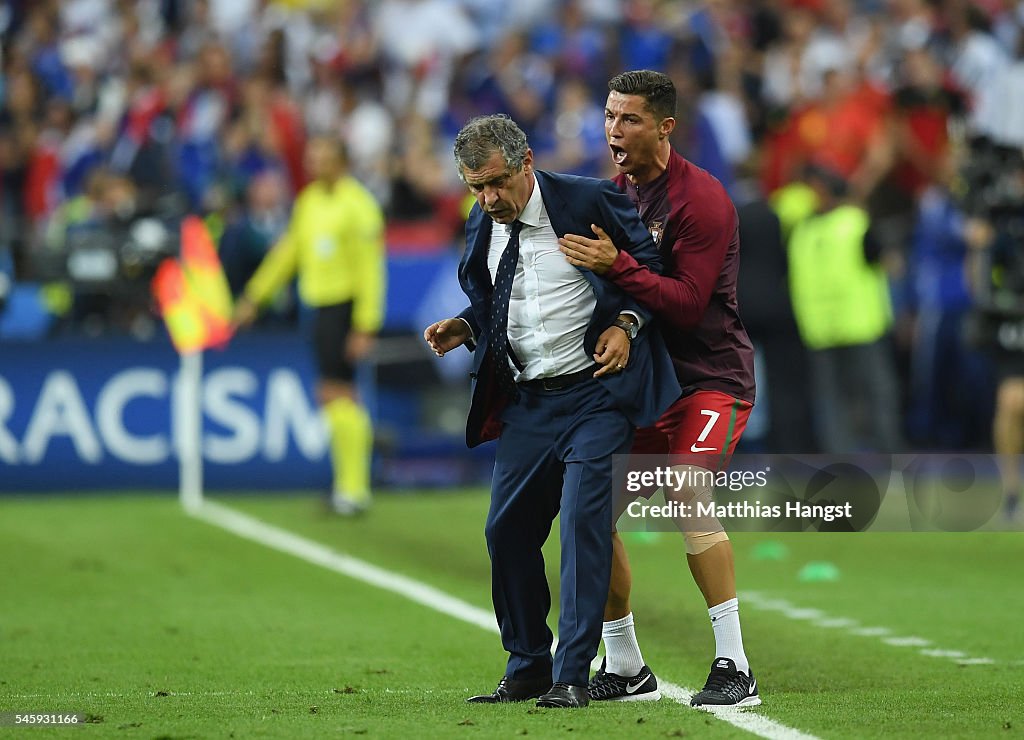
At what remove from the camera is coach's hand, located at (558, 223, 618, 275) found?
22.3 feet

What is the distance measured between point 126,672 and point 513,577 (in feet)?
6.30

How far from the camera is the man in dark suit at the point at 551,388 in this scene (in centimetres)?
682

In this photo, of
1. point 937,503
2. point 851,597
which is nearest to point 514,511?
point 851,597

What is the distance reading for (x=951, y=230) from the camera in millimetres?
17609

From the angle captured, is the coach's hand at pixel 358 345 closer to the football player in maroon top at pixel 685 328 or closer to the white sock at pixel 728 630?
the football player in maroon top at pixel 685 328

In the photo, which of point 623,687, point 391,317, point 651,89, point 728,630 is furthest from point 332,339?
point 728,630

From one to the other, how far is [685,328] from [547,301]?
0.53 m

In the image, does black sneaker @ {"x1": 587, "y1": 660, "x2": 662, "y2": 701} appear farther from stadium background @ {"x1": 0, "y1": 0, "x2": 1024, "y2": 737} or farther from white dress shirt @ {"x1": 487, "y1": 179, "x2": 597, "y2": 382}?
white dress shirt @ {"x1": 487, "y1": 179, "x2": 597, "y2": 382}

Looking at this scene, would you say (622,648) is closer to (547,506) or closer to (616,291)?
(547,506)

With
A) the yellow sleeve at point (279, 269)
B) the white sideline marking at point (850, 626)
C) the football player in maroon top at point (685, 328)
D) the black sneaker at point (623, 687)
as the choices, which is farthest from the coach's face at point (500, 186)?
the yellow sleeve at point (279, 269)

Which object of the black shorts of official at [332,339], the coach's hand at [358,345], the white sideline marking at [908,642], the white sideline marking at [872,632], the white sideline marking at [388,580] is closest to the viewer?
the white sideline marking at [388,580]

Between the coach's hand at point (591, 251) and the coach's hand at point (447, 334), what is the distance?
576mm

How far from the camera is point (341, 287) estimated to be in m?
15.0

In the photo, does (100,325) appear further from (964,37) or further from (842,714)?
(842,714)
